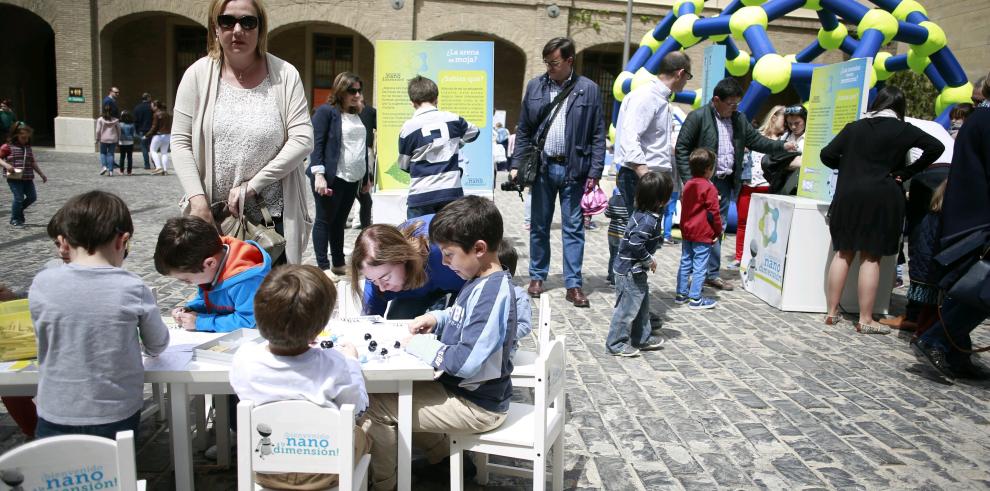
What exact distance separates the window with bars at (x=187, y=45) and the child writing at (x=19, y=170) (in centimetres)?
1559

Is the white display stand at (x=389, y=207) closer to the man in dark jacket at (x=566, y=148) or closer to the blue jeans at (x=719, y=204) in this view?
the man in dark jacket at (x=566, y=148)

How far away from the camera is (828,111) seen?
602cm

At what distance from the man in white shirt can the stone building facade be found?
1432cm

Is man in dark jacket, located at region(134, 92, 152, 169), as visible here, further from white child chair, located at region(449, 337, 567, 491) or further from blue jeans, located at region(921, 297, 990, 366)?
blue jeans, located at region(921, 297, 990, 366)

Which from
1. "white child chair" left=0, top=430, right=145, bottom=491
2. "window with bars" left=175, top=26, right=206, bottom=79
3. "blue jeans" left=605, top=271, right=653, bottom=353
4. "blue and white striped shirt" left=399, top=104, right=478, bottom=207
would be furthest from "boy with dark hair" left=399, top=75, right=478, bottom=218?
"window with bars" left=175, top=26, right=206, bottom=79

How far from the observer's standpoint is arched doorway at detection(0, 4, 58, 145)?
2373 centimetres

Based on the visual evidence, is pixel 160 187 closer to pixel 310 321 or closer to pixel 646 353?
pixel 646 353

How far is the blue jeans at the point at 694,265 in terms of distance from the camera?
581 centimetres

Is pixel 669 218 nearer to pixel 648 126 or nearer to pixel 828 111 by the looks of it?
pixel 828 111

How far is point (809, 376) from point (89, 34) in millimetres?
21997

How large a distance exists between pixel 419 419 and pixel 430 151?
116 inches

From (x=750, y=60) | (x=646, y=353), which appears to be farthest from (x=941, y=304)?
(x=750, y=60)

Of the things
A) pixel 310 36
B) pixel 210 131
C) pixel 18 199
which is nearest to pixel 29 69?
pixel 310 36

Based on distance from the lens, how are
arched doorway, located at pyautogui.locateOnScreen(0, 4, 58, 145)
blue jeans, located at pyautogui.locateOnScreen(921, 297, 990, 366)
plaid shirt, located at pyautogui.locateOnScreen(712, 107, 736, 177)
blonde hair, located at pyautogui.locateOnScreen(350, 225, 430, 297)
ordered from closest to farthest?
blonde hair, located at pyautogui.locateOnScreen(350, 225, 430, 297), blue jeans, located at pyautogui.locateOnScreen(921, 297, 990, 366), plaid shirt, located at pyautogui.locateOnScreen(712, 107, 736, 177), arched doorway, located at pyautogui.locateOnScreen(0, 4, 58, 145)
